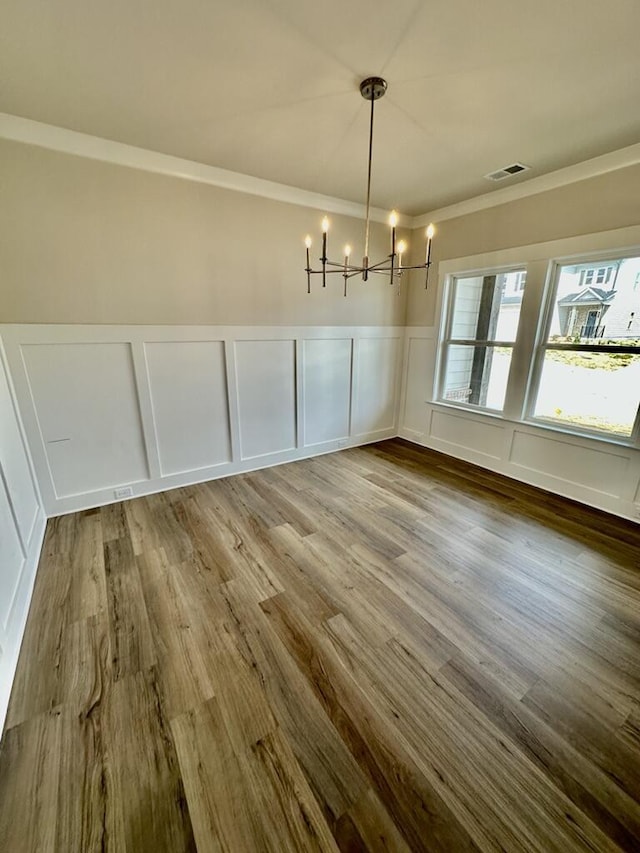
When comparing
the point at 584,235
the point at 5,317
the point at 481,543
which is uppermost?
the point at 584,235

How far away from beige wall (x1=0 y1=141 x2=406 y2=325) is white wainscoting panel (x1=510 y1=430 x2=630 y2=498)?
251 cm

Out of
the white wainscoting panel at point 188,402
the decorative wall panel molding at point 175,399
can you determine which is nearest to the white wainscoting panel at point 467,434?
the decorative wall panel molding at point 175,399

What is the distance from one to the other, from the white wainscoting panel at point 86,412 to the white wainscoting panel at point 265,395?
956 mm

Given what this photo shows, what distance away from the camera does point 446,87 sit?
1.87 metres

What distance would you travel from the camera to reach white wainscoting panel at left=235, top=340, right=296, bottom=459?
11.1 feet

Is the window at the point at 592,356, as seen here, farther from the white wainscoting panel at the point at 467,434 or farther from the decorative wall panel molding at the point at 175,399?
the decorative wall panel molding at the point at 175,399

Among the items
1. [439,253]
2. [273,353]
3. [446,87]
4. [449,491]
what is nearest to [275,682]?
[449,491]

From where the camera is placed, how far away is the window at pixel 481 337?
3422mm

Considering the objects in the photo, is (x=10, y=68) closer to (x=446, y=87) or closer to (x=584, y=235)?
(x=446, y=87)

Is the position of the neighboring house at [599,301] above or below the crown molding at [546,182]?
below

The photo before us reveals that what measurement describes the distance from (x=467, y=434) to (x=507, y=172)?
7.98 ft

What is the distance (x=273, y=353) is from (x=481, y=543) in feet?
8.17

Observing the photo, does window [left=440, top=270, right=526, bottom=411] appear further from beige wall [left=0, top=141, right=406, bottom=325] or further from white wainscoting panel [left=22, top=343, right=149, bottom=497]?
white wainscoting panel [left=22, top=343, right=149, bottom=497]

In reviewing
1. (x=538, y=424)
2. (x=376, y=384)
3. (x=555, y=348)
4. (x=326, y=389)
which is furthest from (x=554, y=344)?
(x=326, y=389)
